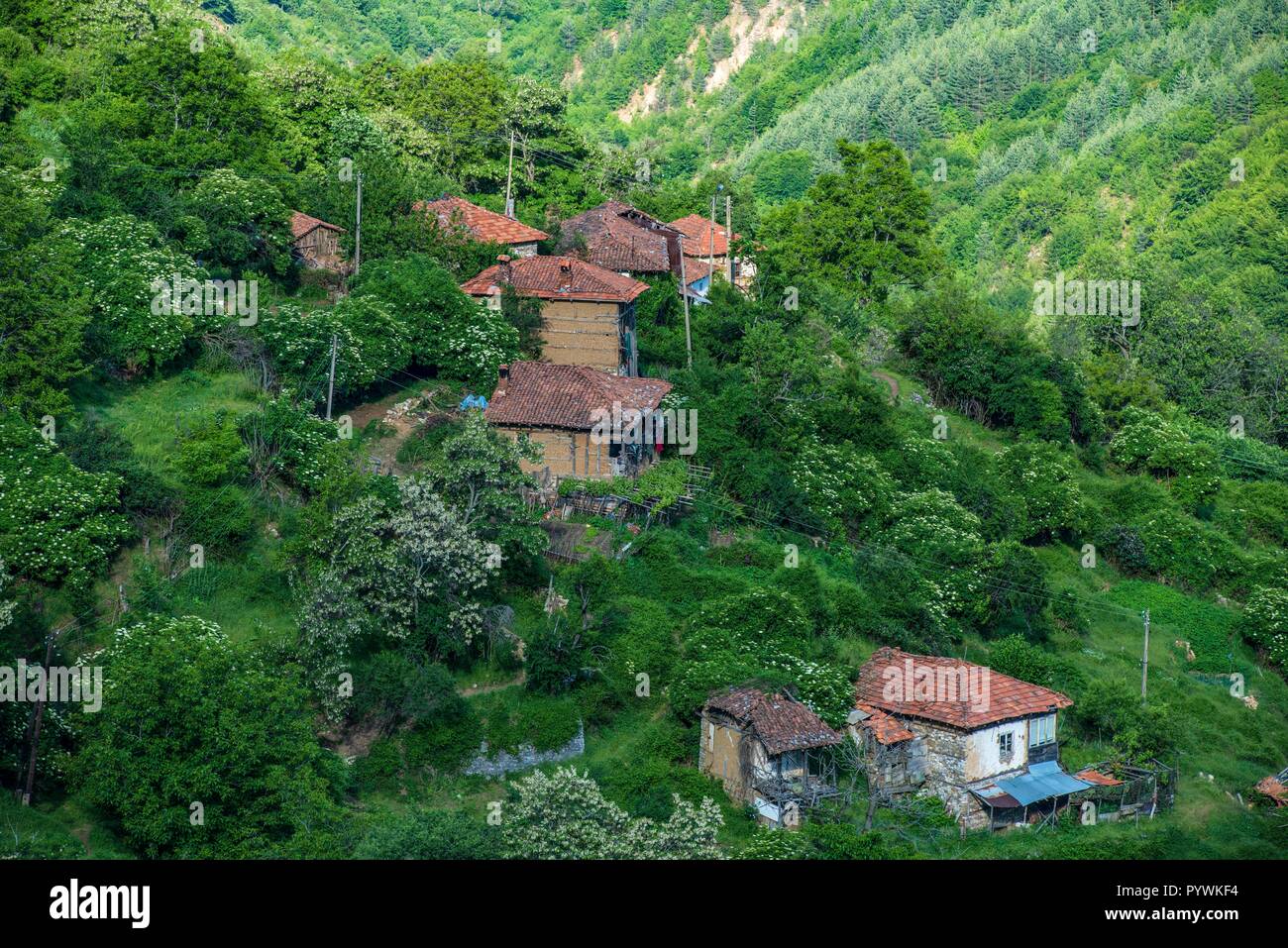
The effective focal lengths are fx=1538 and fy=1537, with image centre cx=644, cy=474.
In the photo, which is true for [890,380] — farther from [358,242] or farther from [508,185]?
[358,242]

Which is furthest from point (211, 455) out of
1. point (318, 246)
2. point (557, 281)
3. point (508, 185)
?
point (508, 185)

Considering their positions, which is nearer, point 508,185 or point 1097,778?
point 1097,778

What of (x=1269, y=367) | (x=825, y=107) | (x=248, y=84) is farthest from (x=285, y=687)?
(x=825, y=107)

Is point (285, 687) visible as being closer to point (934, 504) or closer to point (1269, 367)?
point (934, 504)

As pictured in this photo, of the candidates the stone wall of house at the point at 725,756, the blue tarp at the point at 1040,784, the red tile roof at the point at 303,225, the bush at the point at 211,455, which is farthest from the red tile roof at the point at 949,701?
the red tile roof at the point at 303,225

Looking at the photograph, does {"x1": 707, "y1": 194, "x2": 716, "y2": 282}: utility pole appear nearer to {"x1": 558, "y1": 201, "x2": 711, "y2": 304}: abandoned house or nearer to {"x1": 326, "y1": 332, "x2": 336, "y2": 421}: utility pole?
{"x1": 558, "y1": 201, "x2": 711, "y2": 304}: abandoned house

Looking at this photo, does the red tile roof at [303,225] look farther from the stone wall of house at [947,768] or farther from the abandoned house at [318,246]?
the stone wall of house at [947,768]
